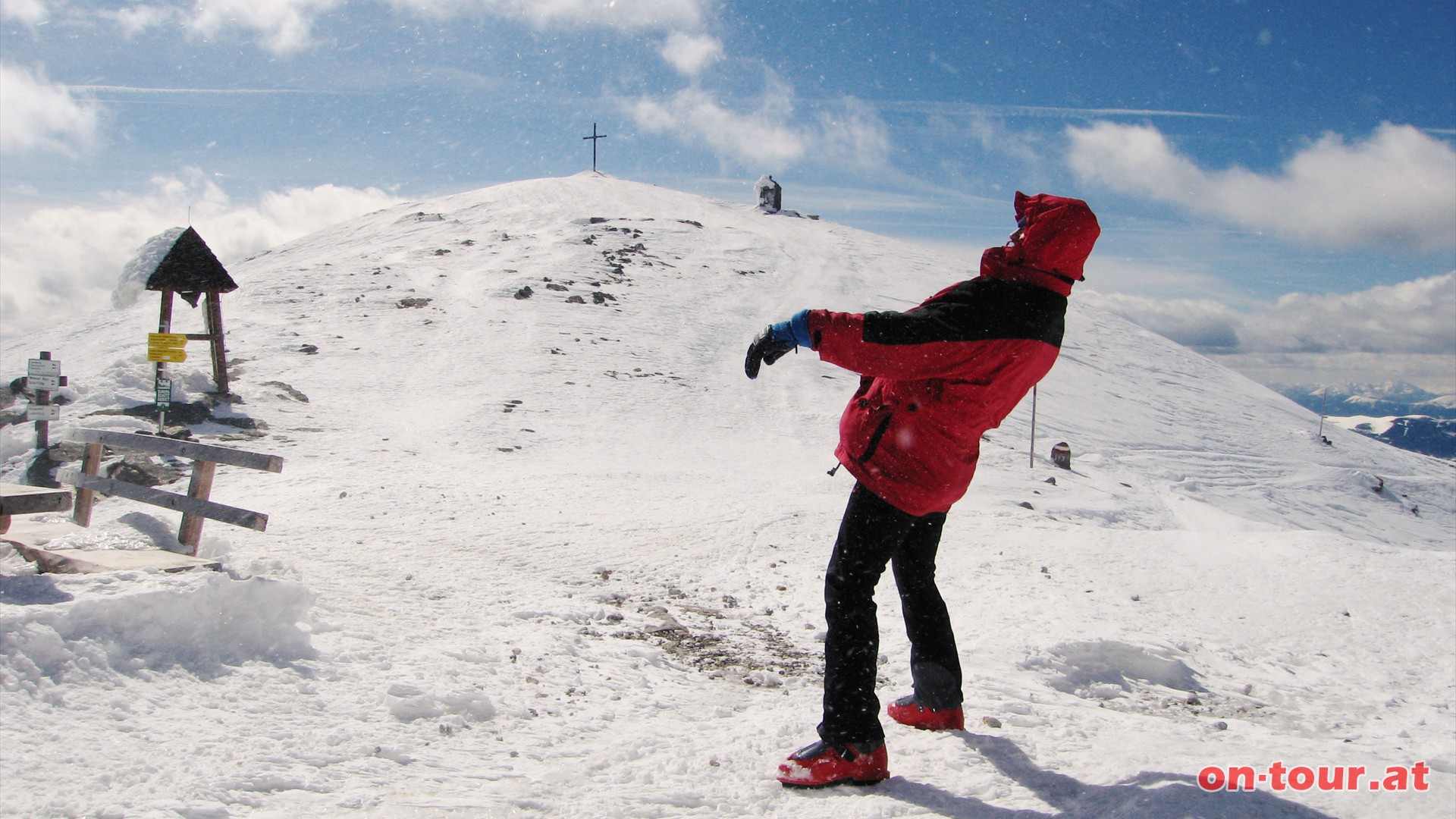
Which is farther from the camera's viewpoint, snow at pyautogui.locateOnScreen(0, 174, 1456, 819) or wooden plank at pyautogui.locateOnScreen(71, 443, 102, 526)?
wooden plank at pyautogui.locateOnScreen(71, 443, 102, 526)

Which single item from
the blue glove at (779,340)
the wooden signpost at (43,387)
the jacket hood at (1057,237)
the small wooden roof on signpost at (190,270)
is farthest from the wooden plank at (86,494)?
the small wooden roof on signpost at (190,270)

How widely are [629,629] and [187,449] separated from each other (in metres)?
2.93

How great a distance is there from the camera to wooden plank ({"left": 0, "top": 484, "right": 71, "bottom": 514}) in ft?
13.1

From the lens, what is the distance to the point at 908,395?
2.69m

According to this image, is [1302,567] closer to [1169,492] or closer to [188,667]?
[188,667]

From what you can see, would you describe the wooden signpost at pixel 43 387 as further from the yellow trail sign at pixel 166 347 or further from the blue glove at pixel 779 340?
the blue glove at pixel 779 340

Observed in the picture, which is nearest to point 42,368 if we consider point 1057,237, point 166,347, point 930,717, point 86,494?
point 166,347

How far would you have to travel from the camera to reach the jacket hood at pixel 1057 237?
265 centimetres

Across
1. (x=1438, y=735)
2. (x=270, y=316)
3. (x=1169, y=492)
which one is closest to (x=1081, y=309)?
(x=1169, y=492)

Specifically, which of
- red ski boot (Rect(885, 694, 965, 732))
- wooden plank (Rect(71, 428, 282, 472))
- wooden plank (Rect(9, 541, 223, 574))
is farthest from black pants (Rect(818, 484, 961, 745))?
wooden plank (Rect(71, 428, 282, 472))

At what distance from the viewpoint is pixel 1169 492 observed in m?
15.1

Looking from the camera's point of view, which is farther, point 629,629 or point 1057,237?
point 629,629

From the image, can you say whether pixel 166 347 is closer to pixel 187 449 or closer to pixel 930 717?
pixel 187 449

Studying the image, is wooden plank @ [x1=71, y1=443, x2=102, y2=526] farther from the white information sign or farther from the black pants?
the black pants
